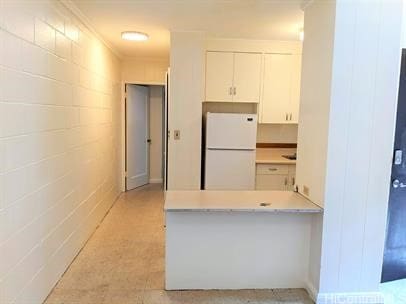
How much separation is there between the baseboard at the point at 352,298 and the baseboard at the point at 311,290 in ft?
0.14

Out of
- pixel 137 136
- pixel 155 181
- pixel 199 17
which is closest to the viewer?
pixel 199 17

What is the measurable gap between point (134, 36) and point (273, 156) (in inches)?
96.1

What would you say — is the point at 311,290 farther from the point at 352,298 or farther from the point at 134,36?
the point at 134,36

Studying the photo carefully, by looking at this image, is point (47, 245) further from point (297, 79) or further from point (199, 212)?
point (297, 79)

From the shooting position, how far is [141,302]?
2.57 m

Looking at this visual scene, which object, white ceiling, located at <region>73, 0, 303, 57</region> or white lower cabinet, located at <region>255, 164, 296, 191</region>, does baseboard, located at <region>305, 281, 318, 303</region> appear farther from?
white ceiling, located at <region>73, 0, 303, 57</region>

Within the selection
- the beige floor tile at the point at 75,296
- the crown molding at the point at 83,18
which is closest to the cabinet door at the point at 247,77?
the crown molding at the point at 83,18

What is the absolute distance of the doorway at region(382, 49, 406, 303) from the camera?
2752mm

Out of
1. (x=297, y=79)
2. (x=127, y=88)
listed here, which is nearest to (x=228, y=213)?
(x=297, y=79)

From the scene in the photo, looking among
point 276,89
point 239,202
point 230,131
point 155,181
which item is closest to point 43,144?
point 239,202

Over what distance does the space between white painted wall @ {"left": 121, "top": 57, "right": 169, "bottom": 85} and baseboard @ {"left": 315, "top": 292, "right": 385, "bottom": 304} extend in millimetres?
4588

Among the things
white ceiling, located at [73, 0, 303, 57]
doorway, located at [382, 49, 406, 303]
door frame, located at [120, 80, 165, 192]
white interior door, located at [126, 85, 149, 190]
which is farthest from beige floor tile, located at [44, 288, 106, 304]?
white interior door, located at [126, 85, 149, 190]

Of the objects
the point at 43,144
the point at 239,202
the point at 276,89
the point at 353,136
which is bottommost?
the point at 239,202

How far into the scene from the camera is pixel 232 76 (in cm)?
448
